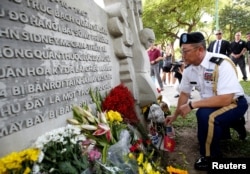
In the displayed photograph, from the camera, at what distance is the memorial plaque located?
5.59 ft

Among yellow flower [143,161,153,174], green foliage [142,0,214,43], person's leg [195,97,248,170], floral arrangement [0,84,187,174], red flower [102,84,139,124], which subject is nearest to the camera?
floral arrangement [0,84,187,174]

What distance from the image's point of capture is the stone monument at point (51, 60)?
172 centimetres

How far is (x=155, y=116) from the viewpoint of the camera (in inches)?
134

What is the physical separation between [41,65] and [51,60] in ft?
0.46

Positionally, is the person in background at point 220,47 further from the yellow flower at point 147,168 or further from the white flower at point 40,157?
the white flower at point 40,157

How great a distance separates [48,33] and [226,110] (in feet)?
6.43

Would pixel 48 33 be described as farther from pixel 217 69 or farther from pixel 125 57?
pixel 217 69

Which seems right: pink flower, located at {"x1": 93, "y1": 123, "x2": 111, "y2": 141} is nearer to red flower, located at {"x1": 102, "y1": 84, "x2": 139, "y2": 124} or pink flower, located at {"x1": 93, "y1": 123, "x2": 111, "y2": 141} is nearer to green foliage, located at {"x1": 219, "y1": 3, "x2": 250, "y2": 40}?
red flower, located at {"x1": 102, "y1": 84, "x2": 139, "y2": 124}

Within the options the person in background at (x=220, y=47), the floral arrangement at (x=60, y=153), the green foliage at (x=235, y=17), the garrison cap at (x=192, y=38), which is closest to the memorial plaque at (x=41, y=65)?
the floral arrangement at (x=60, y=153)

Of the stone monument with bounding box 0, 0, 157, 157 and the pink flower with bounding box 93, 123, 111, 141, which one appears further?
the pink flower with bounding box 93, 123, 111, 141

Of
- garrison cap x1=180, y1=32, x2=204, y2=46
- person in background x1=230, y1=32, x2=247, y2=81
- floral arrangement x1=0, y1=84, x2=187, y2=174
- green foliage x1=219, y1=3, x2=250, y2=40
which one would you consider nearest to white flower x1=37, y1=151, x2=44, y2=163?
floral arrangement x1=0, y1=84, x2=187, y2=174

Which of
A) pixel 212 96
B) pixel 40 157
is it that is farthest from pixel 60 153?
pixel 212 96

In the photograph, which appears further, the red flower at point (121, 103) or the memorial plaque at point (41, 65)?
the red flower at point (121, 103)

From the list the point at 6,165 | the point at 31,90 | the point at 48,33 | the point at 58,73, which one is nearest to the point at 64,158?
the point at 6,165
